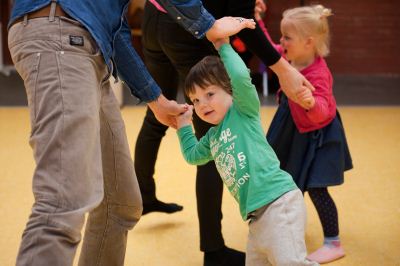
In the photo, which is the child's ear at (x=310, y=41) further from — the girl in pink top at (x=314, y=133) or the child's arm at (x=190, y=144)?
the child's arm at (x=190, y=144)

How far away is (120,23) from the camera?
5.77 ft

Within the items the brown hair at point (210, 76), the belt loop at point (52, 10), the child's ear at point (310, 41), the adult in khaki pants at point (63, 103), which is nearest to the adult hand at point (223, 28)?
the adult in khaki pants at point (63, 103)

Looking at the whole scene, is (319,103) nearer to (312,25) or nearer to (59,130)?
(312,25)

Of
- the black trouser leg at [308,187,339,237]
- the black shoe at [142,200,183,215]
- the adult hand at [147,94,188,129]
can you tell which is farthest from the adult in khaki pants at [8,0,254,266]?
the black shoe at [142,200,183,215]

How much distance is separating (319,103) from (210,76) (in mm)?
777

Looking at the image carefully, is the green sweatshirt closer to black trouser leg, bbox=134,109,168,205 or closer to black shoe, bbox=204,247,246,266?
black shoe, bbox=204,247,246,266

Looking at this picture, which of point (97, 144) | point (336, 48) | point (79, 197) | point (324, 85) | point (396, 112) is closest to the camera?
point (79, 197)

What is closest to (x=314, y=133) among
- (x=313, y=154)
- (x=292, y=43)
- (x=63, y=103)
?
(x=313, y=154)

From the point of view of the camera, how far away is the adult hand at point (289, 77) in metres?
2.33

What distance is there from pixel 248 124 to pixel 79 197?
646mm

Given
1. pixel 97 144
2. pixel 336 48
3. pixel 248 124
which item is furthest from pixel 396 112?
pixel 97 144

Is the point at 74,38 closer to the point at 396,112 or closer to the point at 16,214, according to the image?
the point at 16,214

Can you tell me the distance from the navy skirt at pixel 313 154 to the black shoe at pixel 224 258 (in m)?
0.43

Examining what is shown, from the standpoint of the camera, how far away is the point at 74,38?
157 centimetres
